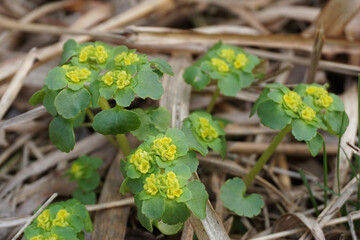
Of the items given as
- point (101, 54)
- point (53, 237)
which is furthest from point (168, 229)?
point (101, 54)

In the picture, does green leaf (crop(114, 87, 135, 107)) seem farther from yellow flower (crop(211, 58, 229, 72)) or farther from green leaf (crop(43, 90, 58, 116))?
yellow flower (crop(211, 58, 229, 72))

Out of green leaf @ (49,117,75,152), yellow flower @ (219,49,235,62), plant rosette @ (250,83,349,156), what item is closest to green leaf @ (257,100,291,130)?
plant rosette @ (250,83,349,156)

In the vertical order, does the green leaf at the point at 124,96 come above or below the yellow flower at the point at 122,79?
below

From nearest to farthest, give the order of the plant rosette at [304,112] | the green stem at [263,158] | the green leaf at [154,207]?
the green leaf at [154,207] → the plant rosette at [304,112] → the green stem at [263,158]

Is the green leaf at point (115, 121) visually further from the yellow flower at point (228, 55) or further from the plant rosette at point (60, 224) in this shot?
the yellow flower at point (228, 55)

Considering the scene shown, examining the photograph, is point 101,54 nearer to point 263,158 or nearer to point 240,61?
point 240,61

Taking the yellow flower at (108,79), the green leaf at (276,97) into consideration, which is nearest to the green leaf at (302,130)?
the green leaf at (276,97)
